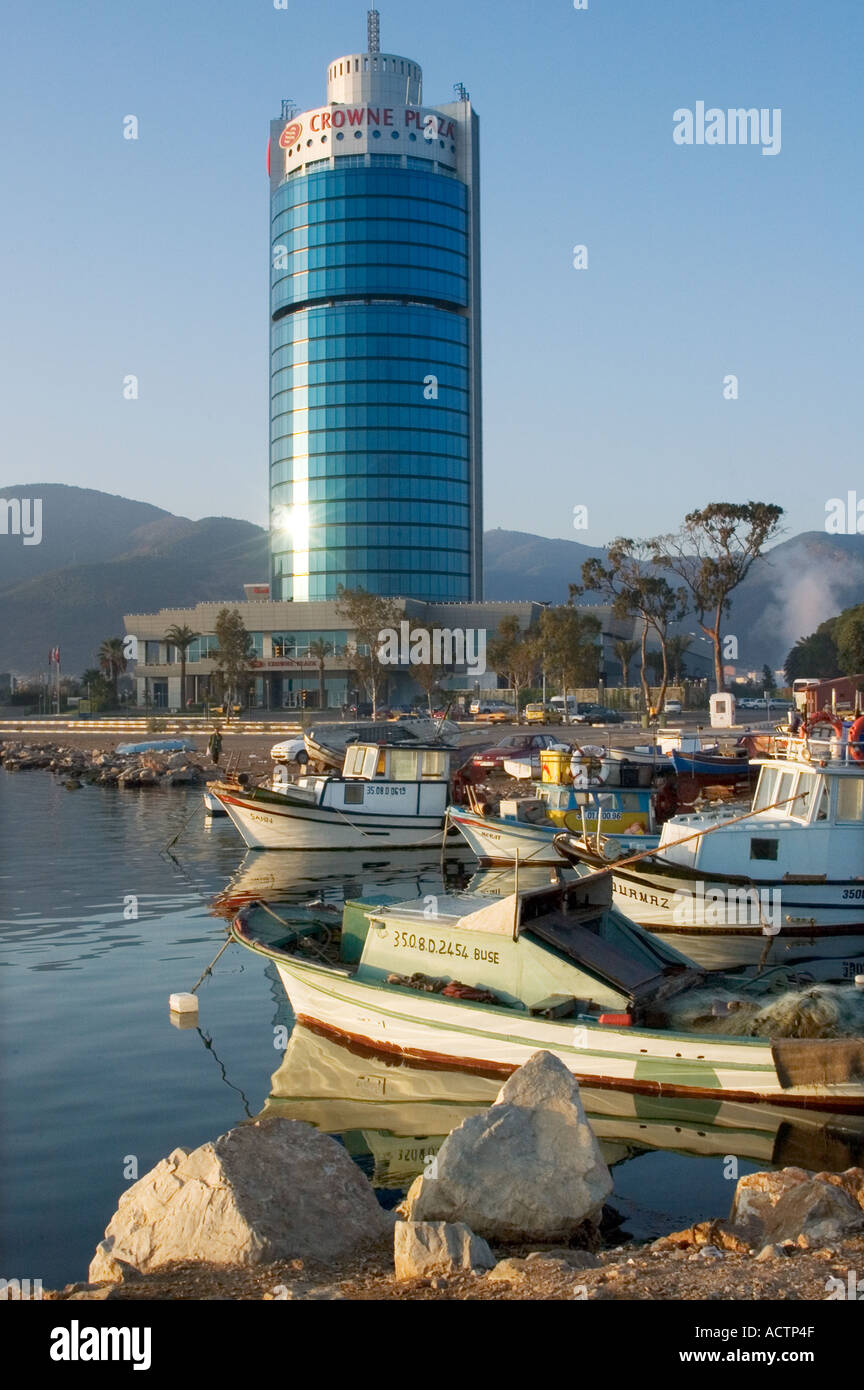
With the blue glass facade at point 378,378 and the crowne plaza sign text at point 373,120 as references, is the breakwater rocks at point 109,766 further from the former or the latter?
the crowne plaza sign text at point 373,120

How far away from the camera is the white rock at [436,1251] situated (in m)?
8.34

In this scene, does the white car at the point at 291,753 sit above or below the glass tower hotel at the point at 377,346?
below

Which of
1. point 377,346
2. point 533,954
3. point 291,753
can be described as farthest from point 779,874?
point 377,346

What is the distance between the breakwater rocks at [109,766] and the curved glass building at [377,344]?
280 feet

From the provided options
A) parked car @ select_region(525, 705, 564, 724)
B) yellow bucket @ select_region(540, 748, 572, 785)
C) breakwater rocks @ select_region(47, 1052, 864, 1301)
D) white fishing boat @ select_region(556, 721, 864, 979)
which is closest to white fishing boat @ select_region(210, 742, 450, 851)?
yellow bucket @ select_region(540, 748, 572, 785)

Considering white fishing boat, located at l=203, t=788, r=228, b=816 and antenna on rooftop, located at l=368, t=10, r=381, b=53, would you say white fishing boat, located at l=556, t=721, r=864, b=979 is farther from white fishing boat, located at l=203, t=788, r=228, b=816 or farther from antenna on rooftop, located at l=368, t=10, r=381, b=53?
antenna on rooftop, located at l=368, t=10, r=381, b=53

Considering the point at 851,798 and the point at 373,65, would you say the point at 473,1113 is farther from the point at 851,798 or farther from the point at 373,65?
the point at 373,65

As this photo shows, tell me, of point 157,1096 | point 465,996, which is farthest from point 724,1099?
point 157,1096

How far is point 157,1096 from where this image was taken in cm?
1421

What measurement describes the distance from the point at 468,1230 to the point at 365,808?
27.2 meters

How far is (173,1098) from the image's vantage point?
46.4 feet

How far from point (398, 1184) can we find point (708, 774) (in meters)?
33.2

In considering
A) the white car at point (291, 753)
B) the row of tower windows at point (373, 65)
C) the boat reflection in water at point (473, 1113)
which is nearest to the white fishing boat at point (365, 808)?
the white car at point (291, 753)
